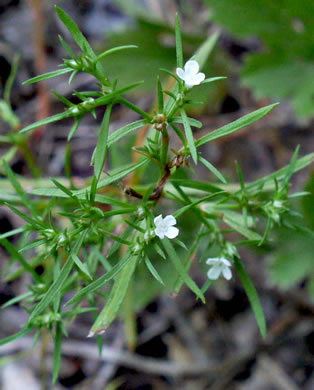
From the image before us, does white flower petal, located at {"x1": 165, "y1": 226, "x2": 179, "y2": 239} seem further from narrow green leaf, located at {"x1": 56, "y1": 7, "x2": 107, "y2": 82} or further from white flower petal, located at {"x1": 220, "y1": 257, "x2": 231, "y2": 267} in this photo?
narrow green leaf, located at {"x1": 56, "y1": 7, "x2": 107, "y2": 82}

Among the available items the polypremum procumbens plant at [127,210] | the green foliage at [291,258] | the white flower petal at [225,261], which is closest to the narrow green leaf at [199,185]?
the polypremum procumbens plant at [127,210]

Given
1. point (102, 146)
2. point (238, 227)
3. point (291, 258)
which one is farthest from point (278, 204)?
point (291, 258)

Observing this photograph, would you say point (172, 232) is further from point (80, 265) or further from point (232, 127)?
point (232, 127)

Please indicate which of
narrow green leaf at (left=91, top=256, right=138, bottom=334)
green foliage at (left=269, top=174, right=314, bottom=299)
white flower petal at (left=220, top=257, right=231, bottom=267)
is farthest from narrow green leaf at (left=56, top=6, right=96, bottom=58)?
green foliage at (left=269, top=174, right=314, bottom=299)

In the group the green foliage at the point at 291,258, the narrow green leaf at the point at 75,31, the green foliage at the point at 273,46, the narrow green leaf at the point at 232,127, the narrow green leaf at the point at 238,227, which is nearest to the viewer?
the narrow green leaf at the point at 75,31

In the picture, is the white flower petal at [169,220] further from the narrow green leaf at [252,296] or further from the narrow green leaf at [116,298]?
the narrow green leaf at [252,296]

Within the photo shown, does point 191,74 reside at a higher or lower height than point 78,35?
lower
